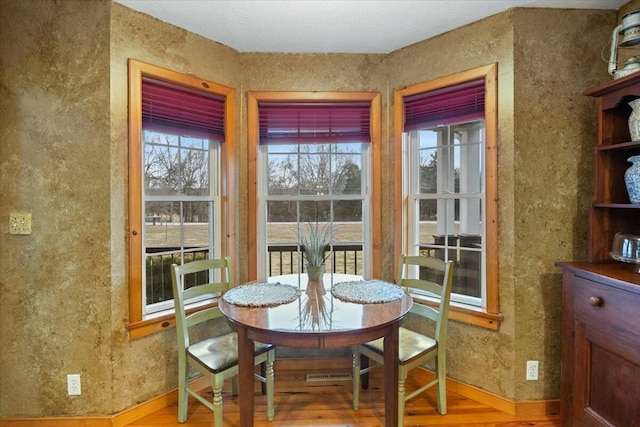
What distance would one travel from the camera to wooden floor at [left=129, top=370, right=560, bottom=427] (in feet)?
6.47

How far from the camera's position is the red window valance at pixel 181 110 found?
6.88 ft

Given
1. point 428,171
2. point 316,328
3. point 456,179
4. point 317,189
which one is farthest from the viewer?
point 317,189

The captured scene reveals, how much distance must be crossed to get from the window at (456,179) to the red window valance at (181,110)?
1372 millimetres

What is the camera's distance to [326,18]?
2.06 metres

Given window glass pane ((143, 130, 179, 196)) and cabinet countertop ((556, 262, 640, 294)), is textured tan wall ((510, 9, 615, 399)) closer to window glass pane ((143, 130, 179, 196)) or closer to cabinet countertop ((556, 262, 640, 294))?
cabinet countertop ((556, 262, 640, 294))

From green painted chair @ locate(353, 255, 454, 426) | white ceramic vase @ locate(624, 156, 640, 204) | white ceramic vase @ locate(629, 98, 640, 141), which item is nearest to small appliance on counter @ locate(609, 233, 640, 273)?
white ceramic vase @ locate(624, 156, 640, 204)

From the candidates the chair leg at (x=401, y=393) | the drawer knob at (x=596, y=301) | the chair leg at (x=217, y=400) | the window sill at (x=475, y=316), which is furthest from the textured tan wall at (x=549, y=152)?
the chair leg at (x=217, y=400)

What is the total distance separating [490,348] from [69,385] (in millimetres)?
2577

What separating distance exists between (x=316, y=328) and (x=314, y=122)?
5.40 feet

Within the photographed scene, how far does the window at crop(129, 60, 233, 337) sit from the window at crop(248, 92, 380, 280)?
0.28m

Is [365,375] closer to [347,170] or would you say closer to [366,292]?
[366,292]

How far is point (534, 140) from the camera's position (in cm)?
199

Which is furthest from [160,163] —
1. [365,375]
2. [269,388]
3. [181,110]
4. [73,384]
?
[365,375]

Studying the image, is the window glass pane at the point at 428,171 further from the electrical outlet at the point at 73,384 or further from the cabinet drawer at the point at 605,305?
the electrical outlet at the point at 73,384
